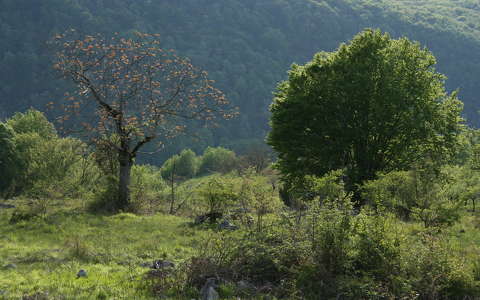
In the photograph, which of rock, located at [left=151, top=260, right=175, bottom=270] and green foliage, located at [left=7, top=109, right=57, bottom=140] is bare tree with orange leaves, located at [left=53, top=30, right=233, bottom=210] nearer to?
rock, located at [left=151, top=260, right=175, bottom=270]

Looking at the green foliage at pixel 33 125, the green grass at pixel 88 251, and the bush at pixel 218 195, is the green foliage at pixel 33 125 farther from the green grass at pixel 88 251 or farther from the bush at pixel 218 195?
the bush at pixel 218 195

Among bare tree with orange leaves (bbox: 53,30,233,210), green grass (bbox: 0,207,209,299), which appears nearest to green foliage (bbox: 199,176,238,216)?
green grass (bbox: 0,207,209,299)

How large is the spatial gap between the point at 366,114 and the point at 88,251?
18.4 m

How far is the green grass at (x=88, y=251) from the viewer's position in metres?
9.38

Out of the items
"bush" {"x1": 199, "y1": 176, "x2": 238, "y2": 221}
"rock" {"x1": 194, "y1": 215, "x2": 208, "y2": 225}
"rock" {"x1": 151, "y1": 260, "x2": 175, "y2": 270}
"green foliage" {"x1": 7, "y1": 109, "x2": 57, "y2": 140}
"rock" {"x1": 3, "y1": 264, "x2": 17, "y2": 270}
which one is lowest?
"rock" {"x1": 3, "y1": 264, "x2": 17, "y2": 270}

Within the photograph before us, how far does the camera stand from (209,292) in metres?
9.16

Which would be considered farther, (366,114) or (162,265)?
(366,114)

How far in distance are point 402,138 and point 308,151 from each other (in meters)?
5.61

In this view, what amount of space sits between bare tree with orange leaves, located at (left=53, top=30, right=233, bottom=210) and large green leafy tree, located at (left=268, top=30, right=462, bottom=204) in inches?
192

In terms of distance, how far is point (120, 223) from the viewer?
806 inches

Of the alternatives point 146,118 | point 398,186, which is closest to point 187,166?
point 146,118

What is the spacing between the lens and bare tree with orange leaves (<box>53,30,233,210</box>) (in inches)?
947

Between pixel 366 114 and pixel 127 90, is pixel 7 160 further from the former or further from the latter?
pixel 366 114

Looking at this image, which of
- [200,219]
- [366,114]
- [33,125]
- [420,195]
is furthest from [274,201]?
[33,125]
